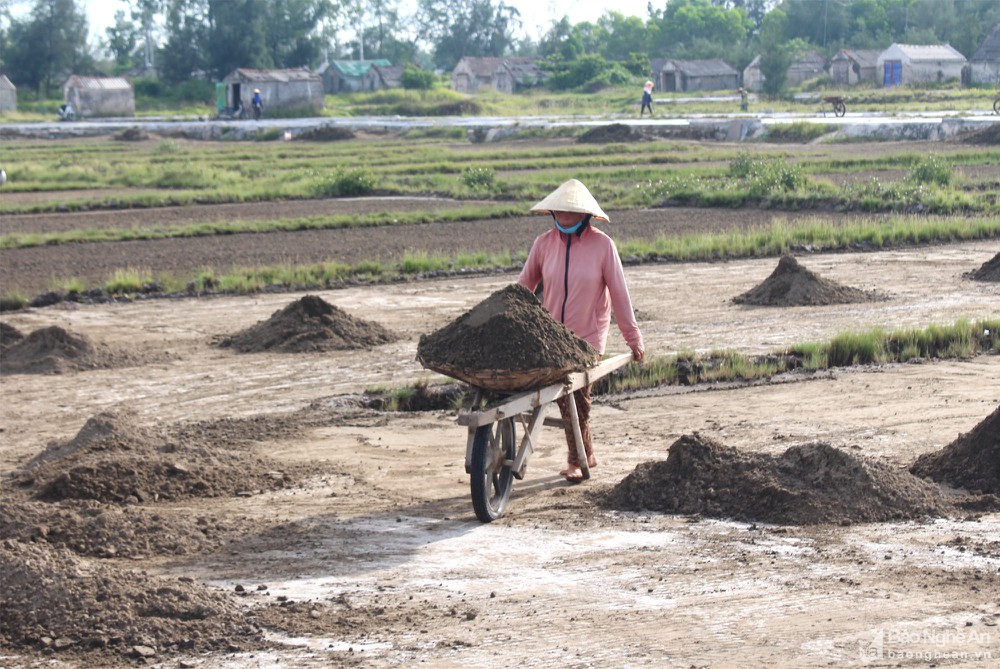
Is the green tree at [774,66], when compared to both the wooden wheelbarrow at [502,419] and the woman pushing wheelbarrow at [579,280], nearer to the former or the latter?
the woman pushing wheelbarrow at [579,280]

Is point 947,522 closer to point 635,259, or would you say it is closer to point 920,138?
point 635,259

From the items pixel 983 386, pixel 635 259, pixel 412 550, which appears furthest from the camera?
pixel 635 259

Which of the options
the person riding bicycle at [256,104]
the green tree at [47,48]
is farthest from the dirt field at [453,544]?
the green tree at [47,48]

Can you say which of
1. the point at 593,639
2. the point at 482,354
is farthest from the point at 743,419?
the point at 593,639

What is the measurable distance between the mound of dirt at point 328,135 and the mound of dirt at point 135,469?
147ft

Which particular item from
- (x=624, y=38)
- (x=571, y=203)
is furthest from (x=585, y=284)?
(x=624, y=38)

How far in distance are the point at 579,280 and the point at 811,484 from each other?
1.74 m

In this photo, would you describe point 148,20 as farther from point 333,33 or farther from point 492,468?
point 492,468

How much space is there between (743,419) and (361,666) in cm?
472

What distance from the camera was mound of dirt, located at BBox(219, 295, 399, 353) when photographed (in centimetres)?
1203

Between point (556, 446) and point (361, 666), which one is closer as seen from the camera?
point (361, 666)

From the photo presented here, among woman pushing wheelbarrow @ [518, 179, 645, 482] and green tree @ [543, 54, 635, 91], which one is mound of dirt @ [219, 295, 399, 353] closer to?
woman pushing wheelbarrow @ [518, 179, 645, 482]

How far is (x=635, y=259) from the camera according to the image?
17.8 metres

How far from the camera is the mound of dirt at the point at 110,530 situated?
627cm
